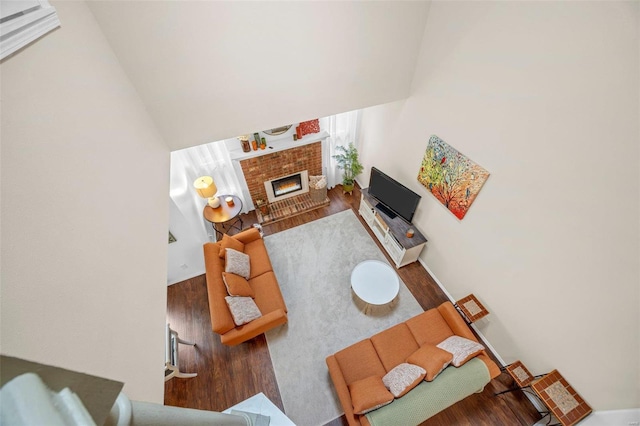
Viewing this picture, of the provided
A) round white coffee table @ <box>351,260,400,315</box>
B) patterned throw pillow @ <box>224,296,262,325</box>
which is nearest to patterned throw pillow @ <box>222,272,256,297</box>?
patterned throw pillow @ <box>224,296,262,325</box>

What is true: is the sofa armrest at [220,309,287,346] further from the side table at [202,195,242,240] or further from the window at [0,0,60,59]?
the window at [0,0,60,59]

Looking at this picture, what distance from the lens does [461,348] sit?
2602 mm

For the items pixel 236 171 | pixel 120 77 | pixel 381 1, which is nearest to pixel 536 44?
pixel 381 1

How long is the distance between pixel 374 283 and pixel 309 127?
9.45 ft

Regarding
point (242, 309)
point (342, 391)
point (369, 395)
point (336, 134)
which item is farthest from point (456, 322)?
point (336, 134)

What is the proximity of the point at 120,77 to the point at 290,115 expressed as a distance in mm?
1549

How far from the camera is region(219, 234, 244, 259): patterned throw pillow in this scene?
11.9 ft

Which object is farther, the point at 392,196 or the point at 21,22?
the point at 392,196

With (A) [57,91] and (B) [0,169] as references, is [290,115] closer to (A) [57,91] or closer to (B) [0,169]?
(A) [57,91]

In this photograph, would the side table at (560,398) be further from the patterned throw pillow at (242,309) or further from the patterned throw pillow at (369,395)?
the patterned throw pillow at (242,309)

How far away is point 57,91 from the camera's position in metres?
1.18

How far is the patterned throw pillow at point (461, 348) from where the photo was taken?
2514 mm

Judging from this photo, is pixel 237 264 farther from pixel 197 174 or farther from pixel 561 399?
pixel 561 399

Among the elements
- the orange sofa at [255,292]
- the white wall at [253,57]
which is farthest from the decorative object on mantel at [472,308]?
the white wall at [253,57]
